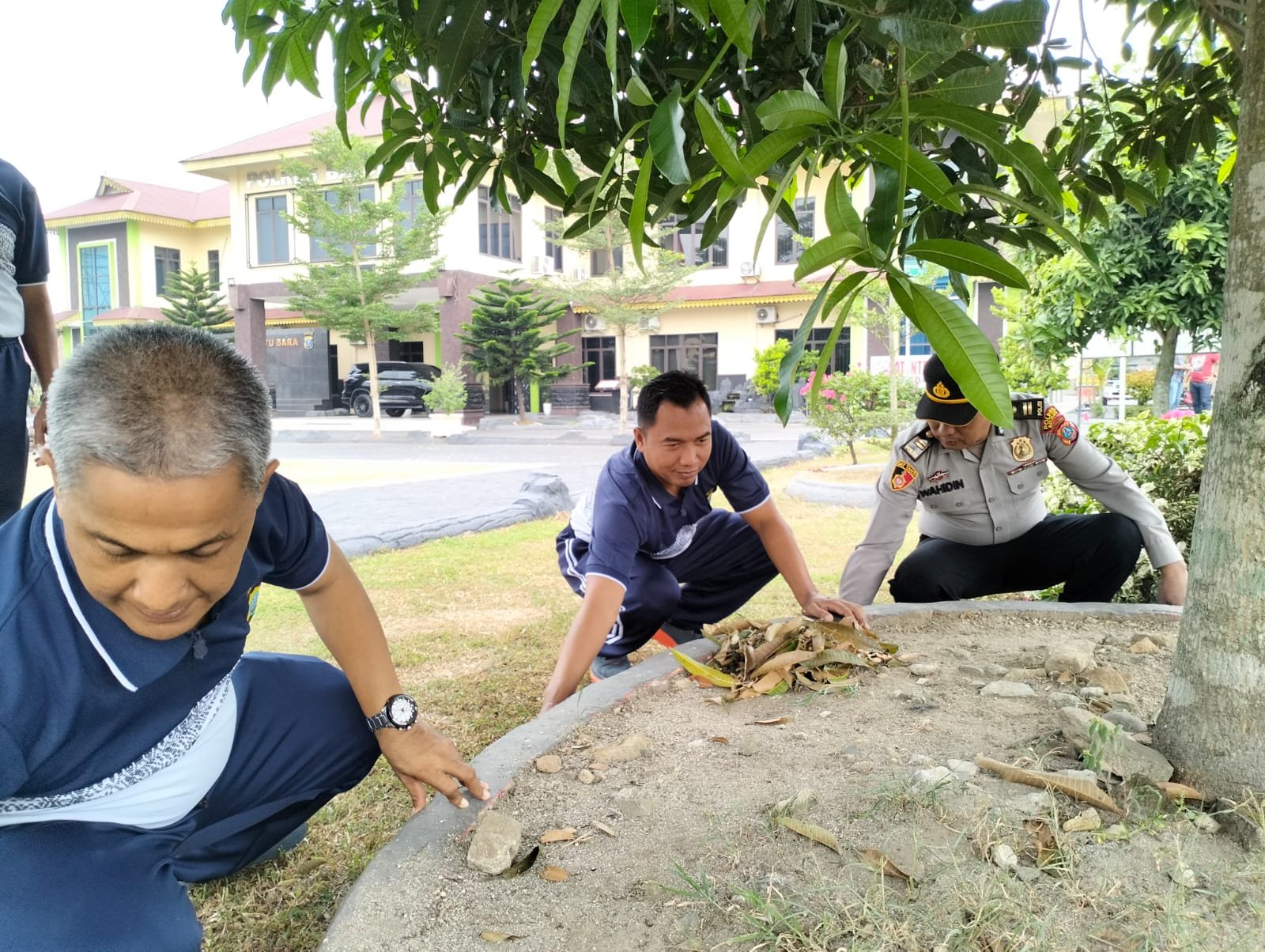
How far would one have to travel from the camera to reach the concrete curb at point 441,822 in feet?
3.87

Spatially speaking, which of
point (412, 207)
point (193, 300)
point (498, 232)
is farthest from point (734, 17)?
point (193, 300)

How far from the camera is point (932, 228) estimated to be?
1521 millimetres

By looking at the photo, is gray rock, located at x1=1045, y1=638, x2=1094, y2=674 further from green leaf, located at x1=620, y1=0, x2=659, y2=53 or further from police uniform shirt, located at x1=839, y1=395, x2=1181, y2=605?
green leaf, located at x1=620, y1=0, x2=659, y2=53

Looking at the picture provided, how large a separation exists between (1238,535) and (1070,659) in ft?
2.32

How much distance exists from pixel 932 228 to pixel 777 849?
1.06 meters

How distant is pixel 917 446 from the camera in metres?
2.85

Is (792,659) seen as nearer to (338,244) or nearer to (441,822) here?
(441,822)

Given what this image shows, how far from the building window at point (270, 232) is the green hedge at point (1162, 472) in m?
20.7

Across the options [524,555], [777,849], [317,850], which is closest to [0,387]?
[317,850]

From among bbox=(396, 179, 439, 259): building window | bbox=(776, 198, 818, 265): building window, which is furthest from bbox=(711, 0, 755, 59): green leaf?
bbox=(776, 198, 818, 265): building window

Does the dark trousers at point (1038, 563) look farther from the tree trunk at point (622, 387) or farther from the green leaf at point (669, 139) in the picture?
the tree trunk at point (622, 387)

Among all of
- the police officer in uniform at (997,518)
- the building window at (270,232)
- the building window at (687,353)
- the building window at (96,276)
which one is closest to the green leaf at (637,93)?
the police officer in uniform at (997,518)

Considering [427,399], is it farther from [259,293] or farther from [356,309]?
[259,293]

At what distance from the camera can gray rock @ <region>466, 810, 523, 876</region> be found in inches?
51.7
